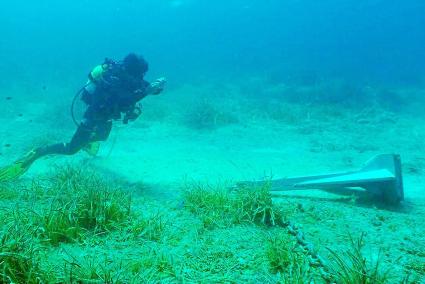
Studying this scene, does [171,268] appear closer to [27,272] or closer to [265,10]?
[27,272]

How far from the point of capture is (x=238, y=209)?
532cm

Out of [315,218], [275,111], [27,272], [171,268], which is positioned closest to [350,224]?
[315,218]

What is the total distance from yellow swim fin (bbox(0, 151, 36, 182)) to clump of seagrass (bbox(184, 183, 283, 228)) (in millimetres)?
4033

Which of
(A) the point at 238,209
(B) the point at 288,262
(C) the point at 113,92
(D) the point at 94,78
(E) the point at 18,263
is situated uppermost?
(D) the point at 94,78

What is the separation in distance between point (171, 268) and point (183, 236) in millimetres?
1060

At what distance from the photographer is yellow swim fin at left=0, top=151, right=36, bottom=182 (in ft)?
24.9

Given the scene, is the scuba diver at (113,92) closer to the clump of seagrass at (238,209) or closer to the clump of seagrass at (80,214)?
the clump of seagrass at (80,214)

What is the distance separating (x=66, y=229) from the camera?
173 inches

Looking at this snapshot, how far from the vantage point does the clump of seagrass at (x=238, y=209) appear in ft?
17.0

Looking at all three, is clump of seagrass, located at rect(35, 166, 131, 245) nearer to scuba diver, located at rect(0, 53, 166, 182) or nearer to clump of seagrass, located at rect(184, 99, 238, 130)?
scuba diver, located at rect(0, 53, 166, 182)

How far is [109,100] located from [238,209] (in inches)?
148

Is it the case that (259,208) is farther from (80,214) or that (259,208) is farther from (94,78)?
(94,78)

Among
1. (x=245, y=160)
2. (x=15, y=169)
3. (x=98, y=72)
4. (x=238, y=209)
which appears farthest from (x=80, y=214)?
(x=245, y=160)

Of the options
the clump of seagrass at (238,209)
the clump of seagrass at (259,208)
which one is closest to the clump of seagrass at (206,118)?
the clump of seagrass at (238,209)
